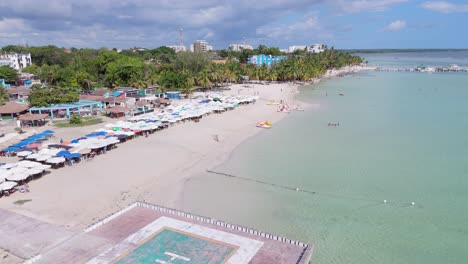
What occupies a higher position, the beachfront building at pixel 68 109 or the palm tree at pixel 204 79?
the palm tree at pixel 204 79

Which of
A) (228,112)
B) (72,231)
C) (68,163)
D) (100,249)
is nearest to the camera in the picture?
(100,249)

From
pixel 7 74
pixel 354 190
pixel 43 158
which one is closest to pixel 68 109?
pixel 43 158

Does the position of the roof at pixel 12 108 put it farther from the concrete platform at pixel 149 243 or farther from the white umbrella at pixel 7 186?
the concrete platform at pixel 149 243

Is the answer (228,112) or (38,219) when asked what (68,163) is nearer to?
(38,219)

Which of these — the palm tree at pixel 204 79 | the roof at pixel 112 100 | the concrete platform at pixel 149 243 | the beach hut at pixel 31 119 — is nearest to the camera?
the concrete platform at pixel 149 243

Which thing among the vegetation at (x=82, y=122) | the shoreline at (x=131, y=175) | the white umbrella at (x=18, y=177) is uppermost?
the vegetation at (x=82, y=122)

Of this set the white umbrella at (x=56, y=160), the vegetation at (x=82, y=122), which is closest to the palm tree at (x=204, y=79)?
the vegetation at (x=82, y=122)

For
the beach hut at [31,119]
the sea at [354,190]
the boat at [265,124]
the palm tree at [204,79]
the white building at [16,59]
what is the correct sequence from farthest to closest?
the white building at [16,59] < the palm tree at [204,79] < the boat at [265,124] < the beach hut at [31,119] < the sea at [354,190]

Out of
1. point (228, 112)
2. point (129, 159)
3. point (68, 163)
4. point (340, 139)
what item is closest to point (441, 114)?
point (340, 139)
